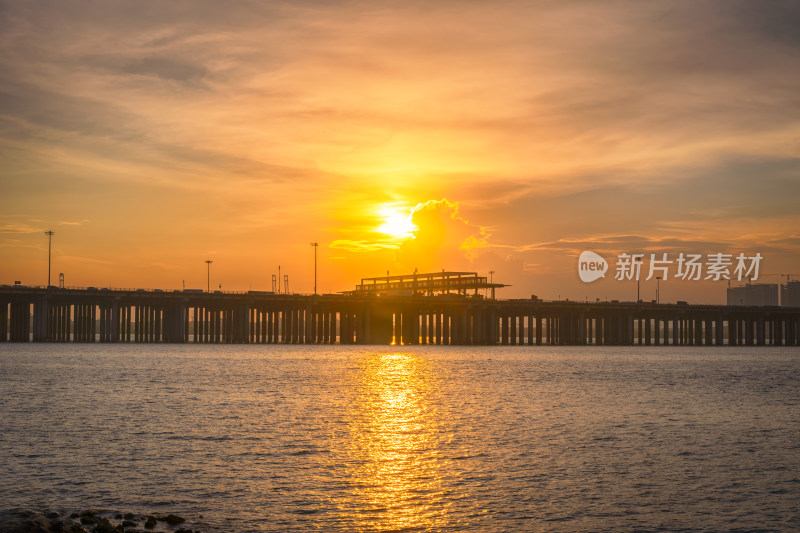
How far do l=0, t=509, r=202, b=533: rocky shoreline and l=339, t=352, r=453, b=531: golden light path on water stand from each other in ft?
20.0

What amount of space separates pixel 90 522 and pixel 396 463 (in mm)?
16020

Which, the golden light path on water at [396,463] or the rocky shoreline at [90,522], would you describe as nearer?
the rocky shoreline at [90,522]

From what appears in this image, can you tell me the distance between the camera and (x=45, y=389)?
77062 mm

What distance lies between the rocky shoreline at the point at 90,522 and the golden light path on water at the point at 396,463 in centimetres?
609

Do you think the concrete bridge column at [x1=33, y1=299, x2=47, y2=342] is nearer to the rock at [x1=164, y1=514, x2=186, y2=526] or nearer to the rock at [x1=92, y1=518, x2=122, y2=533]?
the rock at [x1=164, y1=514, x2=186, y2=526]

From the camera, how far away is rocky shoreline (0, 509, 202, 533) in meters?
24.7

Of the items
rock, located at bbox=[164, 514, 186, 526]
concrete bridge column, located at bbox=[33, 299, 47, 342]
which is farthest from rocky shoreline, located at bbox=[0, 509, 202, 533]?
concrete bridge column, located at bbox=[33, 299, 47, 342]

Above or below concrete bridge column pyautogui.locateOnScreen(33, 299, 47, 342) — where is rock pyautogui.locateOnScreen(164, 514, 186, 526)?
below

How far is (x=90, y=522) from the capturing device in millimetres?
26109

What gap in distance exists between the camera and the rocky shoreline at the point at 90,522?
971 inches

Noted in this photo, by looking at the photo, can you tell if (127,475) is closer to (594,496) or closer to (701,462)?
(594,496)

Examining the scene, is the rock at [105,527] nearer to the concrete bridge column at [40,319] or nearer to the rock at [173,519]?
the rock at [173,519]

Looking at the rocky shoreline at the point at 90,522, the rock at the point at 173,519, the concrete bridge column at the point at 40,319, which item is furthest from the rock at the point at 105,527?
the concrete bridge column at the point at 40,319

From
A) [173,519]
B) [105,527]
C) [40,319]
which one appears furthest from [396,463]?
[40,319]
